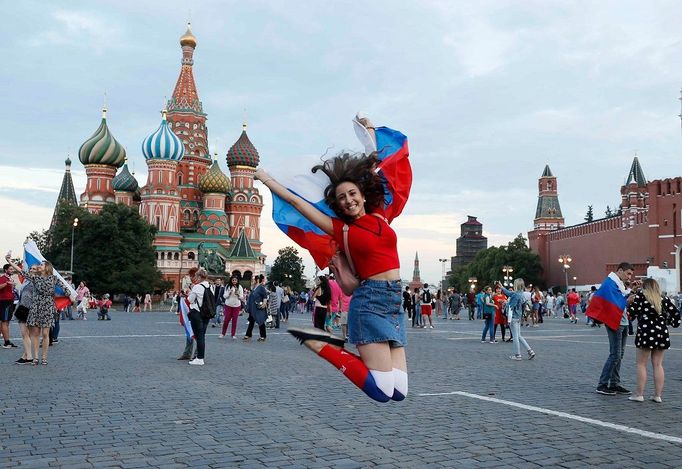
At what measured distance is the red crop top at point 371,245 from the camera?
15.6 feet

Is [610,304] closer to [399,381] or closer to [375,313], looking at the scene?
[399,381]

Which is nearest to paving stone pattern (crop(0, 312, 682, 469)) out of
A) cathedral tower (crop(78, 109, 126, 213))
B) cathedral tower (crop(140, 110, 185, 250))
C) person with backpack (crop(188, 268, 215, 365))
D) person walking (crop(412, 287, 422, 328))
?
person with backpack (crop(188, 268, 215, 365))

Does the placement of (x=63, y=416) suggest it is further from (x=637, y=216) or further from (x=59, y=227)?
(x=637, y=216)

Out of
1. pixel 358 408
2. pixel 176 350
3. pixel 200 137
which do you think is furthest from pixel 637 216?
pixel 358 408

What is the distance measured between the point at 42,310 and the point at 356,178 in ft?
31.4

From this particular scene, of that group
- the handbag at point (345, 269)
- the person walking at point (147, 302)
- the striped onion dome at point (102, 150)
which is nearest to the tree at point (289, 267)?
the striped onion dome at point (102, 150)

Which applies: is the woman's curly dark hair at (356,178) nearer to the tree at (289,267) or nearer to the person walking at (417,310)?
the person walking at (417,310)

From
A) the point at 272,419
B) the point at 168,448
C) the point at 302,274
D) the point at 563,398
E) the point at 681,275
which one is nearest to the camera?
the point at 168,448

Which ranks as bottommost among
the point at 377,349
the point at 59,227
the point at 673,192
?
the point at 377,349

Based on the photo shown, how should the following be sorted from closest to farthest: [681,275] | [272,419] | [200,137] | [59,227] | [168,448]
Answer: [168,448]
[272,419]
[59,227]
[681,275]
[200,137]

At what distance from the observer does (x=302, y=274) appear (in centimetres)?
11894

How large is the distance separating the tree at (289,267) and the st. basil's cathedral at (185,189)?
49.7ft

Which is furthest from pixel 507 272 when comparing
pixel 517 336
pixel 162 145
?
pixel 517 336

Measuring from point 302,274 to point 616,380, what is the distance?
4321 inches
